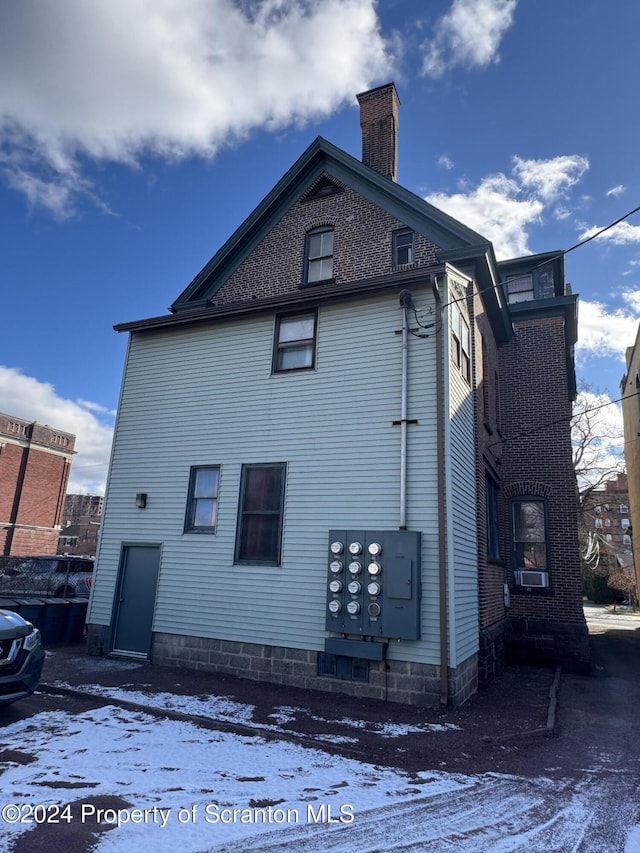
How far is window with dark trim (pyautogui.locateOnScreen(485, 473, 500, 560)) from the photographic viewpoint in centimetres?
1146

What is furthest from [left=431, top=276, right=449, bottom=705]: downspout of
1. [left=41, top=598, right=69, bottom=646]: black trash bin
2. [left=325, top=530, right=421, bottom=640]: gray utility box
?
[left=41, top=598, right=69, bottom=646]: black trash bin

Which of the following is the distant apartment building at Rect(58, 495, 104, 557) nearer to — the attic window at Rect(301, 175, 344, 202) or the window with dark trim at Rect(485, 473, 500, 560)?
the attic window at Rect(301, 175, 344, 202)

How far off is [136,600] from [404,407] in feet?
20.5

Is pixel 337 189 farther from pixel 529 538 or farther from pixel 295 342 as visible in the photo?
pixel 529 538

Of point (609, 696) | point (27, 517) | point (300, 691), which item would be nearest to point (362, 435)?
point (300, 691)

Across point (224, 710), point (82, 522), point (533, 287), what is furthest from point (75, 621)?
point (82, 522)

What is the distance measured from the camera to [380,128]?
13.0 m

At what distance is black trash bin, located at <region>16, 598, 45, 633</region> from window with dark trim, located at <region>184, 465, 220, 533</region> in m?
3.72

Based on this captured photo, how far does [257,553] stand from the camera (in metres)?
9.10

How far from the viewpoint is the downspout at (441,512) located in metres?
7.23

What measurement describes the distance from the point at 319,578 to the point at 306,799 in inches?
164

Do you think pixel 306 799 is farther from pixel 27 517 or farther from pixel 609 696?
pixel 27 517

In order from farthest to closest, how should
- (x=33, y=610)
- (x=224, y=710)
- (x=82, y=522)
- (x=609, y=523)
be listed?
(x=609, y=523), (x=82, y=522), (x=33, y=610), (x=224, y=710)

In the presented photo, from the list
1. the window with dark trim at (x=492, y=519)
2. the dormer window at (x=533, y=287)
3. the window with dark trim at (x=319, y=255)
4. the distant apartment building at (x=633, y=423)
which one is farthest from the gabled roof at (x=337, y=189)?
A: the distant apartment building at (x=633, y=423)
